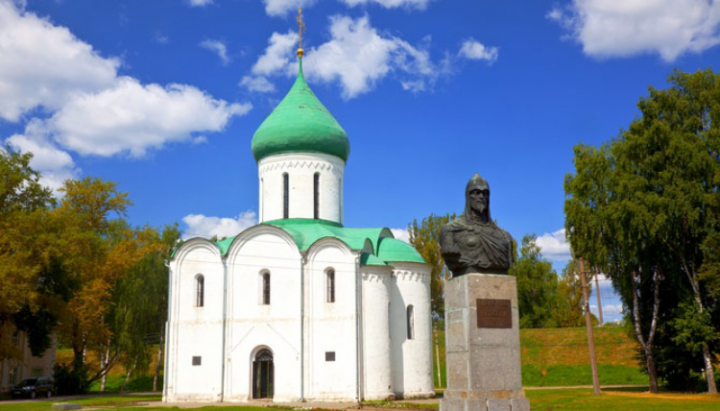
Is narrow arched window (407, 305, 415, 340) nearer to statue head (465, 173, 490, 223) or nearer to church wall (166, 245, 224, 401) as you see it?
church wall (166, 245, 224, 401)

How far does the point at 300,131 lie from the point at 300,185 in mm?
2226

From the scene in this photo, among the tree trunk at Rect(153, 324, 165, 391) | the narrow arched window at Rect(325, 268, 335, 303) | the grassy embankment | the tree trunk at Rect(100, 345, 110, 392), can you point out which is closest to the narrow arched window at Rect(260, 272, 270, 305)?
the narrow arched window at Rect(325, 268, 335, 303)

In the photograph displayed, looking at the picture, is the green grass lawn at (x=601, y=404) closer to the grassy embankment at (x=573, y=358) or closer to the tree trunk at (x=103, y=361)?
the tree trunk at (x=103, y=361)

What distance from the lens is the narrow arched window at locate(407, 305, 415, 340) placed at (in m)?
26.1

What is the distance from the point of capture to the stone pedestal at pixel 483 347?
11164 millimetres

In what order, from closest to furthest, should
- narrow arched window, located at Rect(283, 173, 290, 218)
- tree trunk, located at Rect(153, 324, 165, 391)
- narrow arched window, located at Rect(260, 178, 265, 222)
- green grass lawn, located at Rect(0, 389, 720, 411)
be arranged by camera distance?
green grass lawn, located at Rect(0, 389, 720, 411), narrow arched window, located at Rect(283, 173, 290, 218), narrow arched window, located at Rect(260, 178, 265, 222), tree trunk, located at Rect(153, 324, 165, 391)

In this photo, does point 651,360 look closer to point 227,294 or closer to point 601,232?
point 601,232

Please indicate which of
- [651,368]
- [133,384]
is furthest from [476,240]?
[133,384]

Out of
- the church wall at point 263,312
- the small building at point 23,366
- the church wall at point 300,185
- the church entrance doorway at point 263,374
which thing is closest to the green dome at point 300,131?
the church wall at point 300,185

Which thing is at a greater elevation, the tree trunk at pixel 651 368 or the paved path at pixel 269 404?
the tree trunk at pixel 651 368

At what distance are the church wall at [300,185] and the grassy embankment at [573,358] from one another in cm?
1443

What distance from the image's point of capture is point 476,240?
460 inches

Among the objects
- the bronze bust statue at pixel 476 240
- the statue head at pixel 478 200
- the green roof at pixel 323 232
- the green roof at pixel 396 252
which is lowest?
the bronze bust statue at pixel 476 240

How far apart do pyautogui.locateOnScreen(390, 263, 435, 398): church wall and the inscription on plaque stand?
14561 mm
